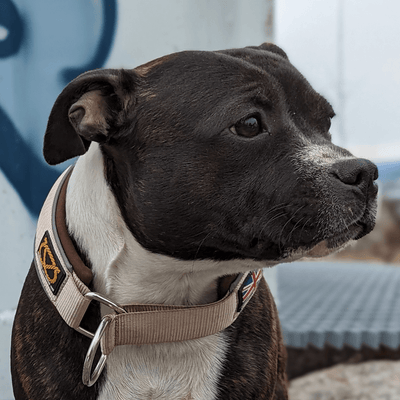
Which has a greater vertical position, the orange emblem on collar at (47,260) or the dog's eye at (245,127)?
the dog's eye at (245,127)

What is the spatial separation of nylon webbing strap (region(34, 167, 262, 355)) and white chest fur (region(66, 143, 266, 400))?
56 millimetres

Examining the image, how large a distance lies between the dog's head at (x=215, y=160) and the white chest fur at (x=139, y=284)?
4 cm

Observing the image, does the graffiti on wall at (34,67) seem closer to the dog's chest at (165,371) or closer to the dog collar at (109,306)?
the dog collar at (109,306)

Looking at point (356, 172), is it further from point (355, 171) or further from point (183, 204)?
point (183, 204)

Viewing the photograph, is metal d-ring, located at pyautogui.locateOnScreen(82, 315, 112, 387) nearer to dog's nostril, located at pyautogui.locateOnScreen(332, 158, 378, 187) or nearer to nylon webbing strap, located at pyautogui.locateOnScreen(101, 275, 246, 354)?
nylon webbing strap, located at pyautogui.locateOnScreen(101, 275, 246, 354)

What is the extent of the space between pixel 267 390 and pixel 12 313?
1460 millimetres

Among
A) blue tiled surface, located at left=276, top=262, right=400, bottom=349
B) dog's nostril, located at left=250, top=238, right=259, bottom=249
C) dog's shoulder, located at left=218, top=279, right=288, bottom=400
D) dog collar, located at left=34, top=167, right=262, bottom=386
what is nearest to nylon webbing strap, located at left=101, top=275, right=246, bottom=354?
dog collar, located at left=34, top=167, right=262, bottom=386

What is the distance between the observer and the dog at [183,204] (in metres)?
1.51

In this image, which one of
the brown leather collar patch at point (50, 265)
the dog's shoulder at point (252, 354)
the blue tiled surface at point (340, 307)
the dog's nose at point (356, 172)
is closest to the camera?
the dog's nose at point (356, 172)

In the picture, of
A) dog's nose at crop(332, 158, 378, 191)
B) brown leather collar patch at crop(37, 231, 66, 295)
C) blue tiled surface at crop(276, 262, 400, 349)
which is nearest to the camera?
dog's nose at crop(332, 158, 378, 191)

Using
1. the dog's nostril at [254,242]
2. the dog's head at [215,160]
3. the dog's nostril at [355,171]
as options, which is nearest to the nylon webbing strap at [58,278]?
the dog's head at [215,160]

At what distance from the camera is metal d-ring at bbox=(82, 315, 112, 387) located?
1.49 m

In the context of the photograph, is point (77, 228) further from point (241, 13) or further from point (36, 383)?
point (241, 13)

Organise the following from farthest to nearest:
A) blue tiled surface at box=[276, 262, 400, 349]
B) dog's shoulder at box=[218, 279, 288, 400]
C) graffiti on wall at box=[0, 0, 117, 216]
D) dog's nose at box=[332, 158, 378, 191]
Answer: blue tiled surface at box=[276, 262, 400, 349] < graffiti on wall at box=[0, 0, 117, 216] < dog's shoulder at box=[218, 279, 288, 400] < dog's nose at box=[332, 158, 378, 191]
